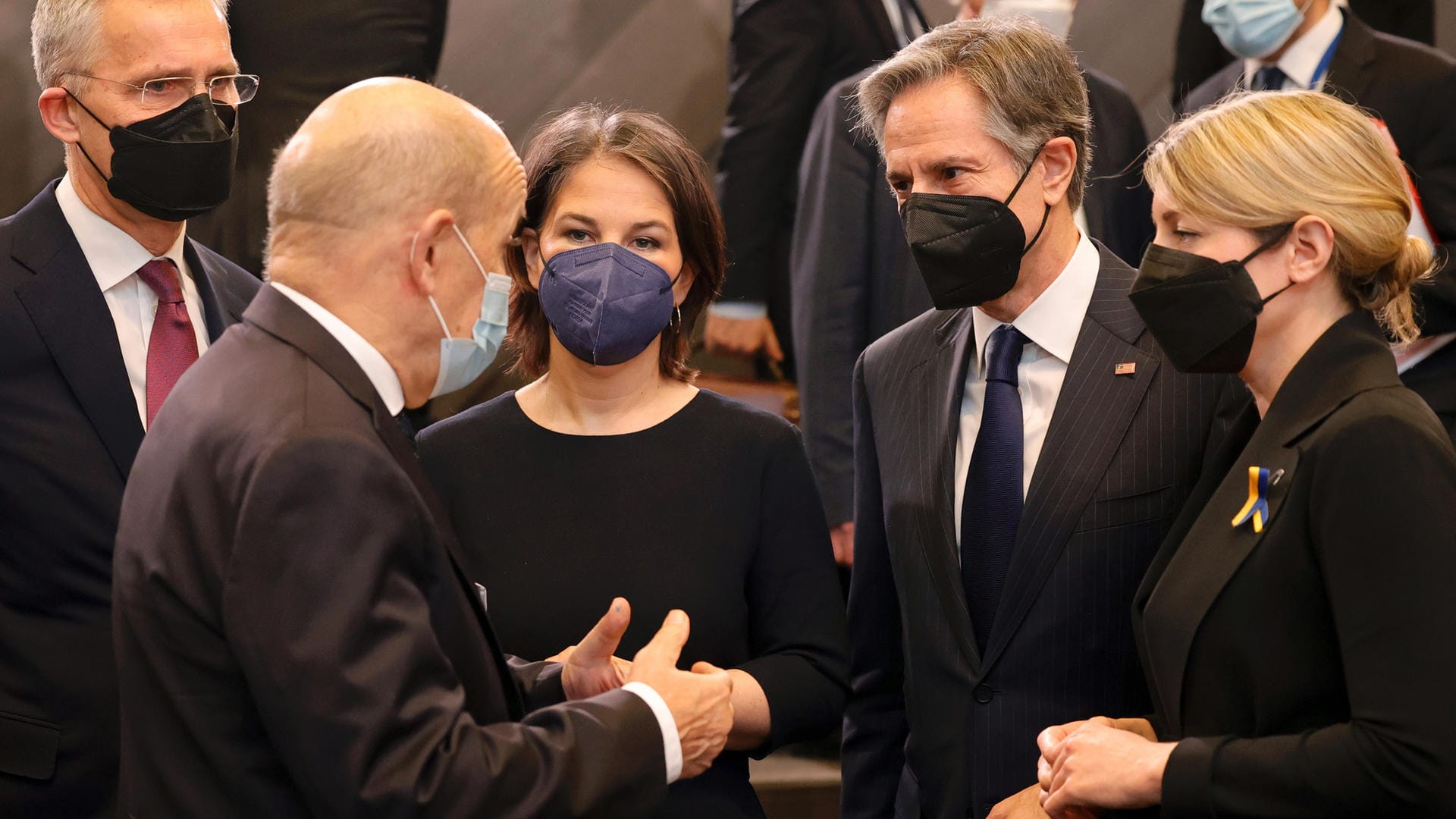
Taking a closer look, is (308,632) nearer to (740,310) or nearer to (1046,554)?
(1046,554)

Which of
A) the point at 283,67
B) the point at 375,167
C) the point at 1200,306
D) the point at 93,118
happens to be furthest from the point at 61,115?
the point at 1200,306

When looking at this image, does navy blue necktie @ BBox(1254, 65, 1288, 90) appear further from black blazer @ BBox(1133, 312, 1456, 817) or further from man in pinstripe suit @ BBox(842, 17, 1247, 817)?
black blazer @ BBox(1133, 312, 1456, 817)

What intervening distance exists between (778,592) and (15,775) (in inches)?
55.5

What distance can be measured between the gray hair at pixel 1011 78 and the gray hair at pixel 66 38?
152 cm

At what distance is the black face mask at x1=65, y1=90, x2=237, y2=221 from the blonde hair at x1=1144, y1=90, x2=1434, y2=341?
6.05ft

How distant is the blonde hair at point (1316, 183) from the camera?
1937mm

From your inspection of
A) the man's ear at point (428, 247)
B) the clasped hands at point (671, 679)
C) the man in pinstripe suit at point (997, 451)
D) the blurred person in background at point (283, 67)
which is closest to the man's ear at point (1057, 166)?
the man in pinstripe suit at point (997, 451)

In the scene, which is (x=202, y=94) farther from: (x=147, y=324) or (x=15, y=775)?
(x=15, y=775)

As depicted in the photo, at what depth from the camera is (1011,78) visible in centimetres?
238

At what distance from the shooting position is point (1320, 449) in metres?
1.80

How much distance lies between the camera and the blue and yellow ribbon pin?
1853mm

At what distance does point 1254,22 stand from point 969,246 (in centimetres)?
226

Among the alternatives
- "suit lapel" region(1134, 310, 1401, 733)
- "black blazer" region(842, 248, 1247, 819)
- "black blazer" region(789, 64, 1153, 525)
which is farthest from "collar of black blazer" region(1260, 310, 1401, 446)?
"black blazer" region(789, 64, 1153, 525)

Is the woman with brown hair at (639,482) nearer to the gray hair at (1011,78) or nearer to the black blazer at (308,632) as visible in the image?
the gray hair at (1011,78)
